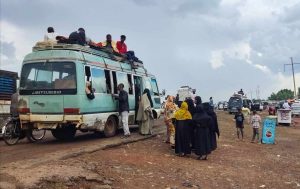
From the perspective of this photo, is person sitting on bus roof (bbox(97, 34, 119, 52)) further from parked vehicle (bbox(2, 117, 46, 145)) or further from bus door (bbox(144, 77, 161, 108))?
parked vehicle (bbox(2, 117, 46, 145))

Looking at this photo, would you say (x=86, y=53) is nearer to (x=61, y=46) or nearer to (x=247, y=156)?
(x=61, y=46)

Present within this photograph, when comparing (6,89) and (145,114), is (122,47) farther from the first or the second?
(6,89)

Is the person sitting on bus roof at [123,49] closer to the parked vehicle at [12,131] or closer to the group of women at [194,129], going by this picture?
the group of women at [194,129]

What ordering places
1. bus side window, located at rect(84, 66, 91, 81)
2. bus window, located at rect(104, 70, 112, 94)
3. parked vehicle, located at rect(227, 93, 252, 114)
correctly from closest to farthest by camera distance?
bus side window, located at rect(84, 66, 91, 81), bus window, located at rect(104, 70, 112, 94), parked vehicle, located at rect(227, 93, 252, 114)

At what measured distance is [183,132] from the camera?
12188 mm

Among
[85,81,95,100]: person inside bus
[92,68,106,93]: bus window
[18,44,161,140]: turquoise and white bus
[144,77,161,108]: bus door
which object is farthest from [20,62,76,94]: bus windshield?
[144,77,161,108]: bus door

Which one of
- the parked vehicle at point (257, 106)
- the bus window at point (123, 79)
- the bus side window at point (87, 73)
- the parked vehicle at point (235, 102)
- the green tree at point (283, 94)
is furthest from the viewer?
the green tree at point (283, 94)

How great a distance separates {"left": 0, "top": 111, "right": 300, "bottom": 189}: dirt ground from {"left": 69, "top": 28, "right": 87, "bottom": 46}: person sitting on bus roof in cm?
302

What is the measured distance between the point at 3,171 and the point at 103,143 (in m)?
4.39

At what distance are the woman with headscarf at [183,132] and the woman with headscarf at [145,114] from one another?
2515mm

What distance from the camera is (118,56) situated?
1534 cm

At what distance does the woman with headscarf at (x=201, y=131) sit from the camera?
12.0 meters

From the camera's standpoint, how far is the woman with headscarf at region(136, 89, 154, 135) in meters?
14.6

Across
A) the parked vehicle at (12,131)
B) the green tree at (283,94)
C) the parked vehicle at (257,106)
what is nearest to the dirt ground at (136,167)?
the parked vehicle at (12,131)
